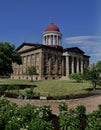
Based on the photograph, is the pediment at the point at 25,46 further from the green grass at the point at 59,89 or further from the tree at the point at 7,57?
the tree at the point at 7,57

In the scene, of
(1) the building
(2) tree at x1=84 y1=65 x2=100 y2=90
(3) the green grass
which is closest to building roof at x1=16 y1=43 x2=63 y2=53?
(1) the building

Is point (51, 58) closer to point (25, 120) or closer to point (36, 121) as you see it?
point (25, 120)

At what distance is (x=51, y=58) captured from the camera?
9312 cm

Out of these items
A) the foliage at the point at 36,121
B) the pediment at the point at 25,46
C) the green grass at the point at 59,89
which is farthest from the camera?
the pediment at the point at 25,46

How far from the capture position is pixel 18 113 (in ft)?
61.7

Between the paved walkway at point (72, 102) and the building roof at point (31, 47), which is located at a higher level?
the building roof at point (31, 47)

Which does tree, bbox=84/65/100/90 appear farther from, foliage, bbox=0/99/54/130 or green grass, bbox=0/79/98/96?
foliage, bbox=0/99/54/130

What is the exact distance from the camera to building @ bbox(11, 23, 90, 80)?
90.2 meters

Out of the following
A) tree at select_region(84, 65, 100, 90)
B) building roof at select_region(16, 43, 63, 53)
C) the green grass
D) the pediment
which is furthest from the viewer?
the pediment

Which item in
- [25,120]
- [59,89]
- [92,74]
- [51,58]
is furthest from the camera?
[51,58]

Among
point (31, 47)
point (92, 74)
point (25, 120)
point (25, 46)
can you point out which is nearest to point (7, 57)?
point (92, 74)

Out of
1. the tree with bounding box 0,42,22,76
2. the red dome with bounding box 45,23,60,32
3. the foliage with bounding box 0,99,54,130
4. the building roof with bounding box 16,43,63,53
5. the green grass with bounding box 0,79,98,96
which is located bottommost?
the foliage with bounding box 0,99,54,130

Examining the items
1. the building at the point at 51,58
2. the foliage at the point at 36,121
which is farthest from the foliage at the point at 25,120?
the building at the point at 51,58

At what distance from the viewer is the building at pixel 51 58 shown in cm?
9025
